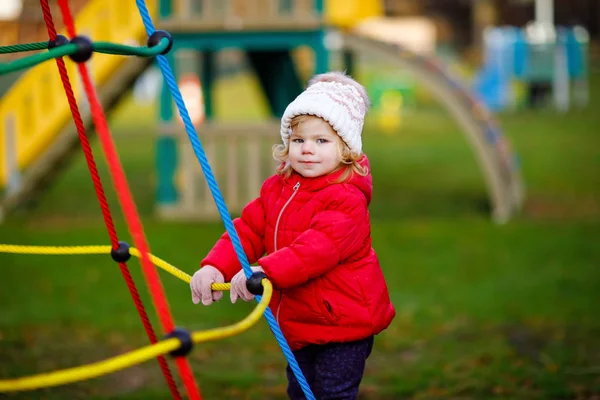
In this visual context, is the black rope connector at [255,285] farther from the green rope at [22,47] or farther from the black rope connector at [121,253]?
the green rope at [22,47]

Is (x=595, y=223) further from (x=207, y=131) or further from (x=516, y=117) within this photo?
(x=516, y=117)

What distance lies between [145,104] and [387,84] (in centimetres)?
671

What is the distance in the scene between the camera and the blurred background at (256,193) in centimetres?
547

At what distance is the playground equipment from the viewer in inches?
791

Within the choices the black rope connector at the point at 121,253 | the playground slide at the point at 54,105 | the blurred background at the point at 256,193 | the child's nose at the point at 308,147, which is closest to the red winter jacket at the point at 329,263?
the child's nose at the point at 308,147

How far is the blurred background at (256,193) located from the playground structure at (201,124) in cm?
2

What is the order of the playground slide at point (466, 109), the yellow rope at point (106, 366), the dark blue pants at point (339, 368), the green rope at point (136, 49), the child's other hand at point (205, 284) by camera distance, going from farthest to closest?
1. the playground slide at point (466, 109)
2. the dark blue pants at point (339, 368)
3. the child's other hand at point (205, 284)
4. the green rope at point (136, 49)
5. the yellow rope at point (106, 366)

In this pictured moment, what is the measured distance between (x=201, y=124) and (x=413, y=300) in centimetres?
367

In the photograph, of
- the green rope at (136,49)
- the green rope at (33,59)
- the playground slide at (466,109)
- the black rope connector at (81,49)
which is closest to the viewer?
the green rope at (33,59)

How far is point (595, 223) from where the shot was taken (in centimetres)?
899

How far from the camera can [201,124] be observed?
9.73 meters

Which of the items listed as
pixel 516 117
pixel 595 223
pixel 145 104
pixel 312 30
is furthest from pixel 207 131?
pixel 145 104

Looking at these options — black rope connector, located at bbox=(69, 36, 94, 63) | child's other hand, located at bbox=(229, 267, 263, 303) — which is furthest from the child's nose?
black rope connector, located at bbox=(69, 36, 94, 63)

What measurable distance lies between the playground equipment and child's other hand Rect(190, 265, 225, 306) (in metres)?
17.3
